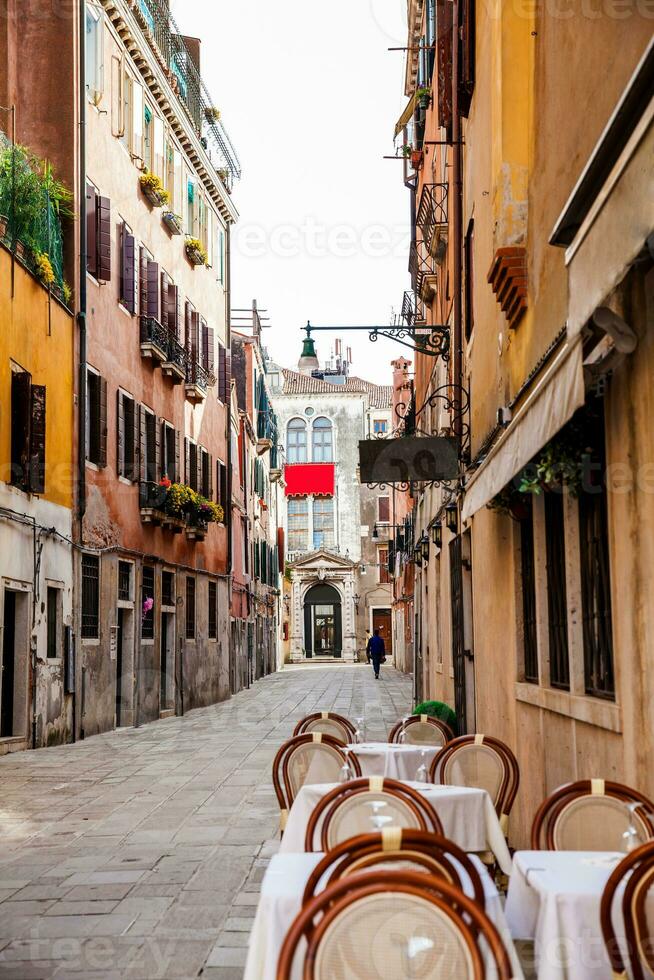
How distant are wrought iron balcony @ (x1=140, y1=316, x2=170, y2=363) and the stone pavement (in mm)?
8084

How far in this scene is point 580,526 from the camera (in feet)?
23.8

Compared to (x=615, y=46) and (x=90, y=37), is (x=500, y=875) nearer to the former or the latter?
(x=615, y=46)

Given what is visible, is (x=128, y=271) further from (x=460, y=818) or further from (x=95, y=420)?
(x=460, y=818)

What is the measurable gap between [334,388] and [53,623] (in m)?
56.3

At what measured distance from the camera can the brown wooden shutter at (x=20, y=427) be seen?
15766 mm

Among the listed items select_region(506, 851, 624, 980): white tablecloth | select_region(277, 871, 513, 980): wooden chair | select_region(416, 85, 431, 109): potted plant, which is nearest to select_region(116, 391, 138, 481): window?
select_region(416, 85, 431, 109): potted plant

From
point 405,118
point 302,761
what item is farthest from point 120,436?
point 302,761

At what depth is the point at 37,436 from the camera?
16094mm

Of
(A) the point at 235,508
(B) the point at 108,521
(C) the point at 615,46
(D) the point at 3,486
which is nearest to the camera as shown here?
(C) the point at 615,46

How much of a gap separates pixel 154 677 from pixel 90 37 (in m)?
11.4

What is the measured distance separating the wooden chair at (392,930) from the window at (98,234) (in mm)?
17090

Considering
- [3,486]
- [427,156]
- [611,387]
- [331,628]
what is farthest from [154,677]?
[331,628]

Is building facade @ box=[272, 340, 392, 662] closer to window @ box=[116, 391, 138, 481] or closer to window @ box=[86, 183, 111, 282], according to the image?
window @ box=[116, 391, 138, 481]

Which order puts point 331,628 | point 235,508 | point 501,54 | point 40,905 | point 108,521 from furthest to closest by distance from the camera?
point 331,628
point 235,508
point 108,521
point 501,54
point 40,905
